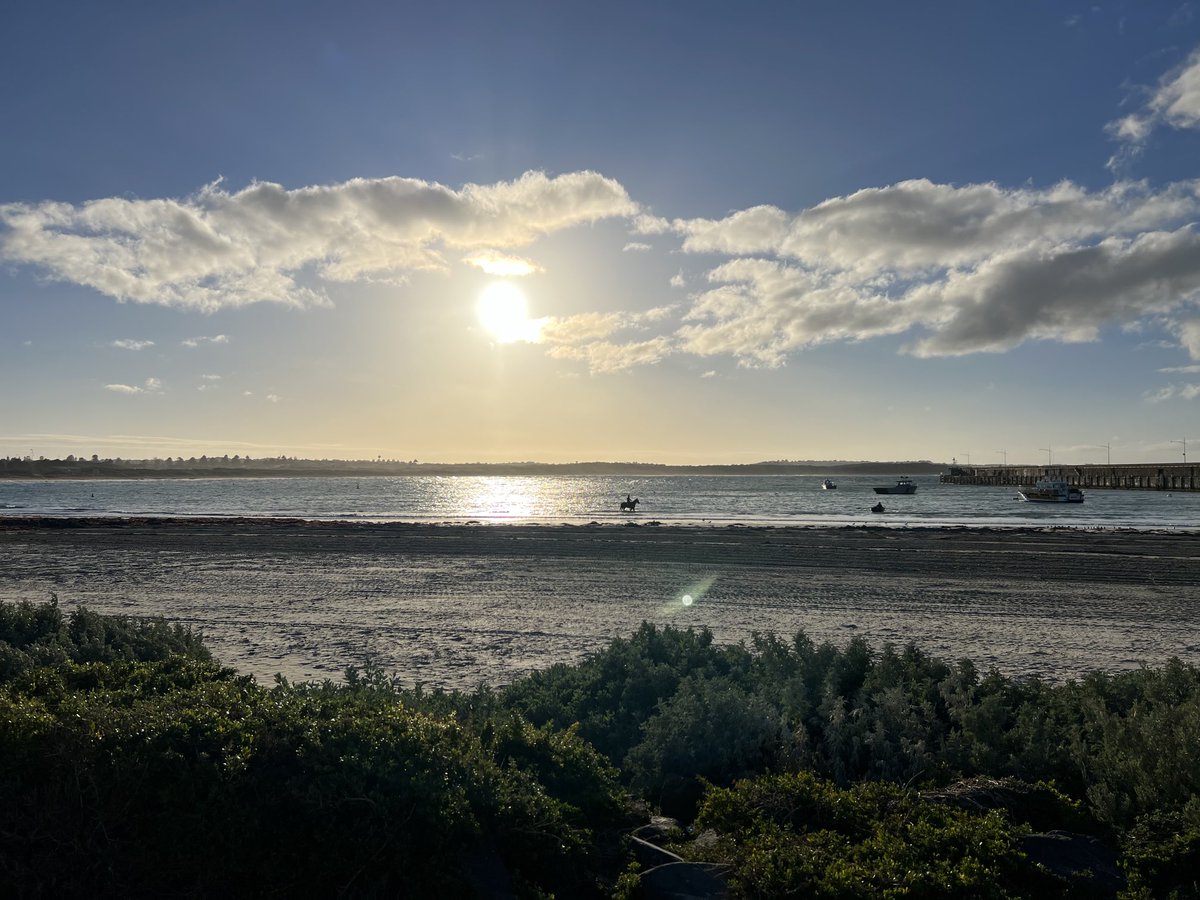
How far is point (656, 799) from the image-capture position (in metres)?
6.52

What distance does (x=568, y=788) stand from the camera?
569 cm

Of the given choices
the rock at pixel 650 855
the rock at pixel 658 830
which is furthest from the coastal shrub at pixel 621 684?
the rock at pixel 650 855

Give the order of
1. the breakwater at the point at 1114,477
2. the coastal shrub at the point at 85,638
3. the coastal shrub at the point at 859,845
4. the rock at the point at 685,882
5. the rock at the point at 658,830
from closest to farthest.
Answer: the coastal shrub at the point at 859,845 < the rock at the point at 685,882 < the rock at the point at 658,830 < the coastal shrub at the point at 85,638 < the breakwater at the point at 1114,477

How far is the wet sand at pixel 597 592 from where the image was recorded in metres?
13.1

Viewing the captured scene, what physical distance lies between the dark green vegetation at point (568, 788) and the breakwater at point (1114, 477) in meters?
129

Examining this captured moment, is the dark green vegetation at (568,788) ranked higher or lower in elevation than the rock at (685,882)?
higher

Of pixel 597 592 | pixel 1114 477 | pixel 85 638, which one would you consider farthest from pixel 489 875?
pixel 1114 477

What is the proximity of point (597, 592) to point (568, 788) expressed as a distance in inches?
562

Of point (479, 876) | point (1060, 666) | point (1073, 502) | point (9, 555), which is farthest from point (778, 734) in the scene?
point (1073, 502)

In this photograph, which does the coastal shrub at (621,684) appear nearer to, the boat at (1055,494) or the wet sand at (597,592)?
the wet sand at (597,592)

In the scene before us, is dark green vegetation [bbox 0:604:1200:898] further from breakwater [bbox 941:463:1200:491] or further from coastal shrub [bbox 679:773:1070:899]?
breakwater [bbox 941:463:1200:491]

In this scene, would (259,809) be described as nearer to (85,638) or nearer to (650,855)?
(650,855)

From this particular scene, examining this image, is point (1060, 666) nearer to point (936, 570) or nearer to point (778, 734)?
point (778, 734)

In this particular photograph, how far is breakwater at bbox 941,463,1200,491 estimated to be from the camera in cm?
12135
